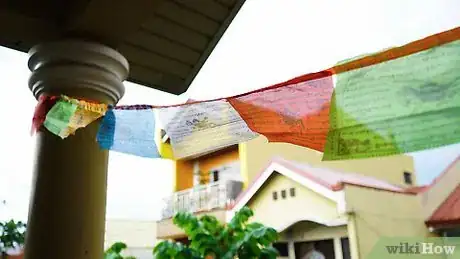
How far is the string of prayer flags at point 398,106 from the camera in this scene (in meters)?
0.74

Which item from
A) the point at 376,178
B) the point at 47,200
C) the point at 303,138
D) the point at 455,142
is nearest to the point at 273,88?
the point at 303,138

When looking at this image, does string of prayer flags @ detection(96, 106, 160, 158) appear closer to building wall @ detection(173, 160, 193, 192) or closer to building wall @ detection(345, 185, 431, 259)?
building wall @ detection(345, 185, 431, 259)

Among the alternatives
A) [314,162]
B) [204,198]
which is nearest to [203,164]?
[204,198]

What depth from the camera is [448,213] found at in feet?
11.1

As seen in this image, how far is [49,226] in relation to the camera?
80 centimetres

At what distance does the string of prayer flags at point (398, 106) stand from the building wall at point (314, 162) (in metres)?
3.49

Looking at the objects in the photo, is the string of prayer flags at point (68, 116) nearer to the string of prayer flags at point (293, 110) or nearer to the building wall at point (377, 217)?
the string of prayer flags at point (293, 110)

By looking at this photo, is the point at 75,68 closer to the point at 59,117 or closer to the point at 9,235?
the point at 59,117

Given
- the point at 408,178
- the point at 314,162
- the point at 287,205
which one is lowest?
the point at 287,205

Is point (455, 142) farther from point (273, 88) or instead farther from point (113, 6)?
point (113, 6)

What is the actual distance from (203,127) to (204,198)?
392 centimetres

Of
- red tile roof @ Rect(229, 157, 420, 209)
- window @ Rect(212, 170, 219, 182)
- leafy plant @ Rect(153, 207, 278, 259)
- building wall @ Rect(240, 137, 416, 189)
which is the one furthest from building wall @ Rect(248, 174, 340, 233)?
leafy plant @ Rect(153, 207, 278, 259)

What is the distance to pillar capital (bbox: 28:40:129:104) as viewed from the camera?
90cm

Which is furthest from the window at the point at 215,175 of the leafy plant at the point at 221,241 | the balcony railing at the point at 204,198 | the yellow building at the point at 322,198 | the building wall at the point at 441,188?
the building wall at the point at 441,188
